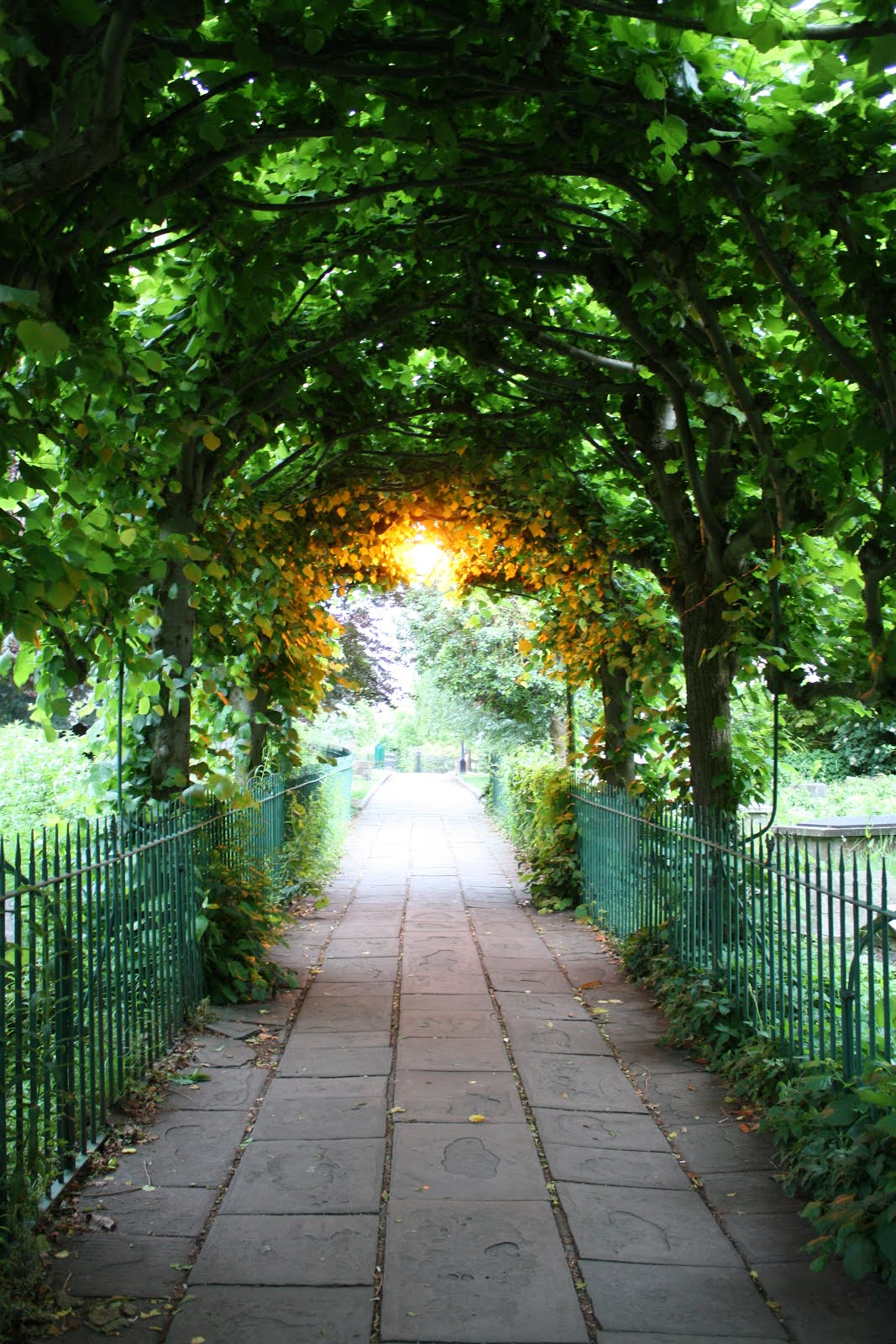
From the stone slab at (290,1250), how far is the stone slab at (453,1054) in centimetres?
173

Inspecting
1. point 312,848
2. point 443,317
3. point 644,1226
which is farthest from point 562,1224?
point 312,848

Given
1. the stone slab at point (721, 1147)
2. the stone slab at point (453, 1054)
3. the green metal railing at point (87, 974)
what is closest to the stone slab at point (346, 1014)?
the stone slab at point (453, 1054)

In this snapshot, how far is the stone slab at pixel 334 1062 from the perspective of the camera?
17.4ft

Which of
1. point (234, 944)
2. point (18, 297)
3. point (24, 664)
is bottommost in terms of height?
point (234, 944)

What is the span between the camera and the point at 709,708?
6703 mm

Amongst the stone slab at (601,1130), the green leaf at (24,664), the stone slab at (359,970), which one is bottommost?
the stone slab at (359,970)

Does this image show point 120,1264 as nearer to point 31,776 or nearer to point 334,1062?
point 334,1062

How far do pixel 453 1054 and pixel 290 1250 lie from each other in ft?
7.23

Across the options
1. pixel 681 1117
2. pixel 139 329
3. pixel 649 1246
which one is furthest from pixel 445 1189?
pixel 139 329

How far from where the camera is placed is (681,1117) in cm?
472

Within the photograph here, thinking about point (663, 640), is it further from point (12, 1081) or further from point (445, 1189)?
point (12, 1081)

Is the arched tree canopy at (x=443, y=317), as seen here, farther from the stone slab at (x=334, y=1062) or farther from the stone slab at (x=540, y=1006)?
the stone slab at (x=334, y=1062)

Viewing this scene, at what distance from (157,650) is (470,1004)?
2.91 metres

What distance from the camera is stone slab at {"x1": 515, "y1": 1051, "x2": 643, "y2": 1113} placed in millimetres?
4879
